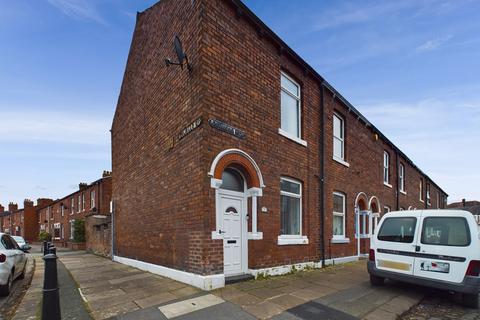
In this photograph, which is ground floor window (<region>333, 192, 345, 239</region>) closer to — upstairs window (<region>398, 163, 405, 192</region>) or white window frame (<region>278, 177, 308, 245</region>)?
white window frame (<region>278, 177, 308, 245</region>)

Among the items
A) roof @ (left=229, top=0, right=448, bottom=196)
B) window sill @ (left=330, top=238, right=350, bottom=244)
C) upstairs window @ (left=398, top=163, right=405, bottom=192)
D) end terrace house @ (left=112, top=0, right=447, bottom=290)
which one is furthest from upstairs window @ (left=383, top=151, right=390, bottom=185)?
window sill @ (left=330, top=238, right=350, bottom=244)

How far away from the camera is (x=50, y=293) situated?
4.11m

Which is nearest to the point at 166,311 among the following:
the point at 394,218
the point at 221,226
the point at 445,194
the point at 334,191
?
the point at 221,226

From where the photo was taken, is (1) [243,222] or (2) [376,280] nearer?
(2) [376,280]

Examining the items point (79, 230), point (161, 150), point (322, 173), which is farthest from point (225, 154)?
point (79, 230)

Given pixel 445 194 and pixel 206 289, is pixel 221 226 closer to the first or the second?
pixel 206 289

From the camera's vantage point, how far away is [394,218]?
7824 millimetres

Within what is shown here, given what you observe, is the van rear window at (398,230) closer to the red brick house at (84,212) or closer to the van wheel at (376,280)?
the van wheel at (376,280)

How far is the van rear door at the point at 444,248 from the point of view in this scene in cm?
639

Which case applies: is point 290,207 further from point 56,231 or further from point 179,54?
point 56,231

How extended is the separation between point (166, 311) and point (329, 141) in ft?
29.6

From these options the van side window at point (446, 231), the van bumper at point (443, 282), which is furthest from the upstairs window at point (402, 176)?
the van bumper at point (443, 282)

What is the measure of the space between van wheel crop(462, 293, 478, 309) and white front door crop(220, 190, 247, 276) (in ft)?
A: 15.2

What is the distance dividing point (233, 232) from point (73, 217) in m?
27.3
